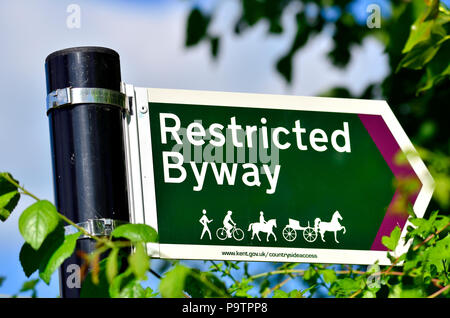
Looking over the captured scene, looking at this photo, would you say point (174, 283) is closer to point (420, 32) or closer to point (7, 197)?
point (7, 197)

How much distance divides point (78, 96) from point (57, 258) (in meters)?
0.40

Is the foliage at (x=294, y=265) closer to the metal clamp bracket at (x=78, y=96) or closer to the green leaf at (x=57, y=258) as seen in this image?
the green leaf at (x=57, y=258)

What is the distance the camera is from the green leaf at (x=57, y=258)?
1.59m

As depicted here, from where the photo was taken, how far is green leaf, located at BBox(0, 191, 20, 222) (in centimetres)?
169

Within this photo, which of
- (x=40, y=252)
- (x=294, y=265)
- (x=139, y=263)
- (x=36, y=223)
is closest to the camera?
(x=139, y=263)

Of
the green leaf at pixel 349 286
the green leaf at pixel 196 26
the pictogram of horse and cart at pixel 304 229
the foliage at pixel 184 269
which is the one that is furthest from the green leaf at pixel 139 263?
the green leaf at pixel 196 26

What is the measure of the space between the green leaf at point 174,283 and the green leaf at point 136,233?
13cm

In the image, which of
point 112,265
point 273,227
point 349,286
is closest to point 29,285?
point 112,265

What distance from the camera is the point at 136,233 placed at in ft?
5.20

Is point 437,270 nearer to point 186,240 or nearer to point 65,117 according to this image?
point 186,240

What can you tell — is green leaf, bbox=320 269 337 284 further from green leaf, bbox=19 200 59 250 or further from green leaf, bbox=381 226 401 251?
green leaf, bbox=19 200 59 250

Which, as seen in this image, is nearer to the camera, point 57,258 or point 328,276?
point 57,258

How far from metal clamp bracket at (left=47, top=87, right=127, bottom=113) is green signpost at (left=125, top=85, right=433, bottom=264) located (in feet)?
0.41
